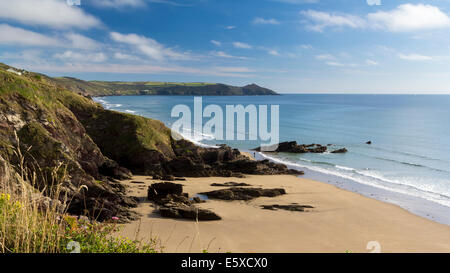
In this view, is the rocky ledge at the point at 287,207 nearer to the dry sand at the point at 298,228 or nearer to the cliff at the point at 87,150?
the dry sand at the point at 298,228

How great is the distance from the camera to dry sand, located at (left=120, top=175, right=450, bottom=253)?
1316 cm

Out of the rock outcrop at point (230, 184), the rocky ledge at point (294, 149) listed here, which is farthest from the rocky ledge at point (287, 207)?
the rocky ledge at point (294, 149)

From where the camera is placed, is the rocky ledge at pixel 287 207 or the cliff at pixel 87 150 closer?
the cliff at pixel 87 150

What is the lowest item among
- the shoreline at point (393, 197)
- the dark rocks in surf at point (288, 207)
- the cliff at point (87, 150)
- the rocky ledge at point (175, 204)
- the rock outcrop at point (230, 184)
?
the shoreline at point (393, 197)

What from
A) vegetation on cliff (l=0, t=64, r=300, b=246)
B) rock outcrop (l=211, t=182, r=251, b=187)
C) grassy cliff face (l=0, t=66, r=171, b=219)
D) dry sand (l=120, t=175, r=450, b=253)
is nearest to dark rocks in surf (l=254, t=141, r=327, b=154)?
vegetation on cliff (l=0, t=64, r=300, b=246)

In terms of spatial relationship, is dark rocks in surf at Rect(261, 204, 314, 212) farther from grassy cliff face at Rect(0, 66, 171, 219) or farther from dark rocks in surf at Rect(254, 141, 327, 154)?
dark rocks in surf at Rect(254, 141, 327, 154)

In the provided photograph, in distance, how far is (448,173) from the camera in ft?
109

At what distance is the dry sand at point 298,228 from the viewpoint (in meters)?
13.2

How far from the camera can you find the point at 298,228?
15.7 m

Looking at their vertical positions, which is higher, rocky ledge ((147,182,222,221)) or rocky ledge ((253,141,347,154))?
rocky ledge ((147,182,222,221))

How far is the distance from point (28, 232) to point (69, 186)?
35.5ft

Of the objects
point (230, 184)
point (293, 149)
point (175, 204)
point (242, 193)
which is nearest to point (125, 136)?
point (230, 184)

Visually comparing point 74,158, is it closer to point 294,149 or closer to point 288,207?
point 288,207

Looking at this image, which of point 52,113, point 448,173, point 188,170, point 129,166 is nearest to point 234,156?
point 188,170
